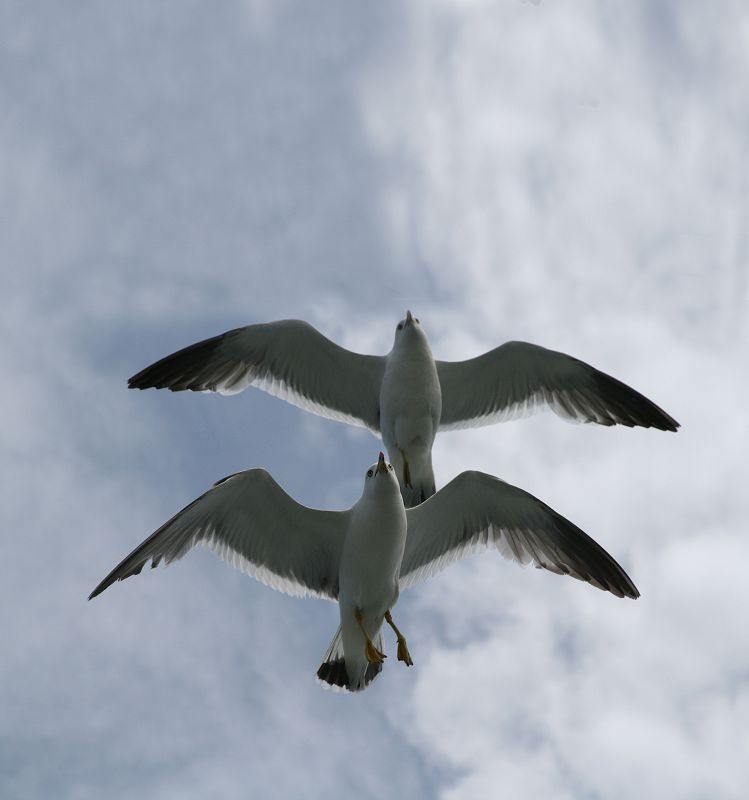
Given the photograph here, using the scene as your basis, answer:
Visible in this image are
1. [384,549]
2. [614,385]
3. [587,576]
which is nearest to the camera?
Answer: [384,549]

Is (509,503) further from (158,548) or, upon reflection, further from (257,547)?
(158,548)

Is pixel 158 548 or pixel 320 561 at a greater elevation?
pixel 320 561

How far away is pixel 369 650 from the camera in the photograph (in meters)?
8.38

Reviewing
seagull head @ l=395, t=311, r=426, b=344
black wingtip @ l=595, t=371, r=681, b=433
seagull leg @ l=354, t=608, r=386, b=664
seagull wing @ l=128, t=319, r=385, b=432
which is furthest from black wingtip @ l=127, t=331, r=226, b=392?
black wingtip @ l=595, t=371, r=681, b=433

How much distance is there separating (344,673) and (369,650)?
403 mm

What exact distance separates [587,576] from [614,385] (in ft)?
7.73

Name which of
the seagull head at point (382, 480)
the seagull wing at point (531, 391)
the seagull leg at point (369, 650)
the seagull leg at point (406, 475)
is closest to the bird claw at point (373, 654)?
the seagull leg at point (369, 650)

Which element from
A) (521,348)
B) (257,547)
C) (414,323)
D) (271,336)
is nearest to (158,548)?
(257,547)

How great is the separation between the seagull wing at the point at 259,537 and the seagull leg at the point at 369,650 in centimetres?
50

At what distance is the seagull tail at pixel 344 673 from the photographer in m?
8.59

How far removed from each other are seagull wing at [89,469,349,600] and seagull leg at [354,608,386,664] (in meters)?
0.50

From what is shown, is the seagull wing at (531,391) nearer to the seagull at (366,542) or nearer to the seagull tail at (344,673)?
the seagull at (366,542)

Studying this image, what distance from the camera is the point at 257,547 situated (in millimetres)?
8938

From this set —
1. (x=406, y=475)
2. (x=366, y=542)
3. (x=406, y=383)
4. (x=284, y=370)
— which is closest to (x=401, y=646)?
(x=366, y=542)
